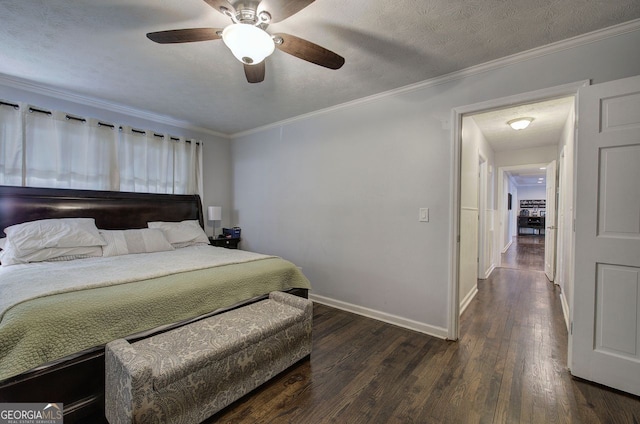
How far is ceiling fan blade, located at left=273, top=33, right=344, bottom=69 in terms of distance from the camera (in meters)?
1.64

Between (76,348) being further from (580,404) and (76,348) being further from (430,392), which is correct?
(580,404)

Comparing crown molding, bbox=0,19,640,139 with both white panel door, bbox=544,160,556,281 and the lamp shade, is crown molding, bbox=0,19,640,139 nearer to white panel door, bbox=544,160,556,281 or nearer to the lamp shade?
the lamp shade

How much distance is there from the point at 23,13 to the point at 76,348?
7.06 ft

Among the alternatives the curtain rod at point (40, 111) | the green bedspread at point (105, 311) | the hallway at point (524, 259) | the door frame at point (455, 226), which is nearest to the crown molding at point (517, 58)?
the door frame at point (455, 226)

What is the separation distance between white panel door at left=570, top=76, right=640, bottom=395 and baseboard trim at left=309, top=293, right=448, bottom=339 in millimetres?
959

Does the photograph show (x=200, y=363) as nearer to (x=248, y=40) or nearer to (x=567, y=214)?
(x=248, y=40)

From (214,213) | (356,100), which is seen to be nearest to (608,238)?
(356,100)

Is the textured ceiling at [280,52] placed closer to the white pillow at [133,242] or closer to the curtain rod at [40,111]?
the curtain rod at [40,111]

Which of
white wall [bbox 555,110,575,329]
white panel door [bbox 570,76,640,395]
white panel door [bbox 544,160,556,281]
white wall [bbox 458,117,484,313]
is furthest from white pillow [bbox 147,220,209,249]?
white panel door [bbox 544,160,556,281]

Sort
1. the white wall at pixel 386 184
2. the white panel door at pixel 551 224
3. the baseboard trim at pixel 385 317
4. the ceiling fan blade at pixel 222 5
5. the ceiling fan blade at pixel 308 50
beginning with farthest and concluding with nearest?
1. the white panel door at pixel 551 224
2. the baseboard trim at pixel 385 317
3. the white wall at pixel 386 184
4. the ceiling fan blade at pixel 308 50
5. the ceiling fan blade at pixel 222 5

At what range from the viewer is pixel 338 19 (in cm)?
179

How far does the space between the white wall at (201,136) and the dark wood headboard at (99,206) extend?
1.62ft

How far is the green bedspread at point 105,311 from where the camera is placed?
1287 millimetres

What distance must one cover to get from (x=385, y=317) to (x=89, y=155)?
3.91 m
